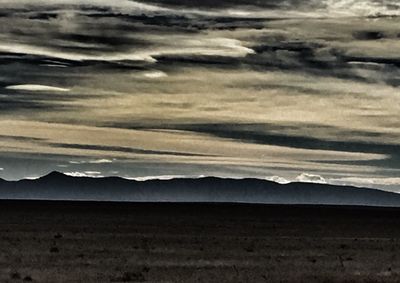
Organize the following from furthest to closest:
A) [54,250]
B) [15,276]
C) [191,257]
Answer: [54,250], [191,257], [15,276]

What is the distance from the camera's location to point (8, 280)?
3278cm

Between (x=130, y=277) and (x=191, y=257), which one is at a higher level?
(x=130, y=277)

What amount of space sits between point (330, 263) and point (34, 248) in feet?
53.1

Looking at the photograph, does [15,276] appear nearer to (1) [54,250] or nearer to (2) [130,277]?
(2) [130,277]

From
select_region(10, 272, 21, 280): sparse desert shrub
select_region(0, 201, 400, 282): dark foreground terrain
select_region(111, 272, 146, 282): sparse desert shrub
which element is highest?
select_region(10, 272, 21, 280): sparse desert shrub

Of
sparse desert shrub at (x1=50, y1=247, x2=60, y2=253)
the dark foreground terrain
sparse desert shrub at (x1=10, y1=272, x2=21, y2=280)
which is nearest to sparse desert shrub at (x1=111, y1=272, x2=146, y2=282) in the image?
the dark foreground terrain

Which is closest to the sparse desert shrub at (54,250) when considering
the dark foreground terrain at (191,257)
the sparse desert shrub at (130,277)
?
the dark foreground terrain at (191,257)

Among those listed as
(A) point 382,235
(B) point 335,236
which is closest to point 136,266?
(B) point 335,236

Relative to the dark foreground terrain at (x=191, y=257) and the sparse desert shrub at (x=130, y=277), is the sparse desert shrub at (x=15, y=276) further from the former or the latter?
the sparse desert shrub at (x=130, y=277)

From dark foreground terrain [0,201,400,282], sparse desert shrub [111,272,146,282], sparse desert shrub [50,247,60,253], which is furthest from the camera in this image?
sparse desert shrub [50,247,60,253]

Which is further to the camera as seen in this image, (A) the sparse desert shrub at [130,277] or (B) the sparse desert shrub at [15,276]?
(B) the sparse desert shrub at [15,276]

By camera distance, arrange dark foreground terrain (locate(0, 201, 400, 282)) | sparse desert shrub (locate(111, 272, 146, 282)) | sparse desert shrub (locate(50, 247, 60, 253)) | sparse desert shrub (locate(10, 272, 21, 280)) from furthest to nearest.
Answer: sparse desert shrub (locate(50, 247, 60, 253)), dark foreground terrain (locate(0, 201, 400, 282)), sparse desert shrub (locate(10, 272, 21, 280)), sparse desert shrub (locate(111, 272, 146, 282))

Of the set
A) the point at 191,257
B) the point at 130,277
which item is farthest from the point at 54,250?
the point at 130,277

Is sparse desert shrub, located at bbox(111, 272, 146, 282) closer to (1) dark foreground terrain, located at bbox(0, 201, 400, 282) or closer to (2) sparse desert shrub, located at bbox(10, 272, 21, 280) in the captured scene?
(1) dark foreground terrain, located at bbox(0, 201, 400, 282)
